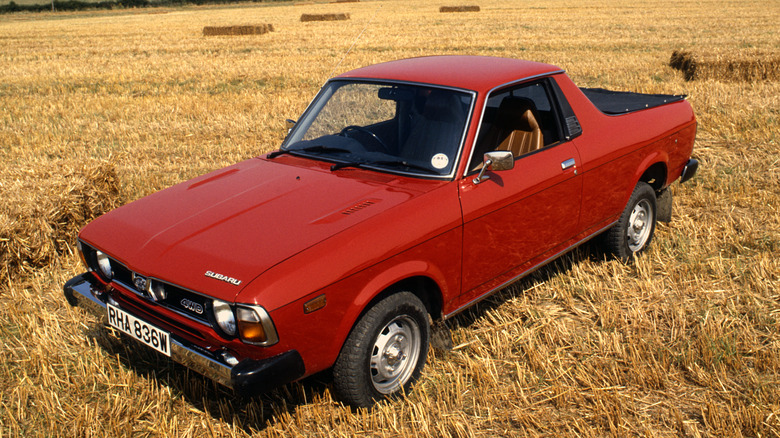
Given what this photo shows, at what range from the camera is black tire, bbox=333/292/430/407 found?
302 centimetres

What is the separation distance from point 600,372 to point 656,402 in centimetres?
33

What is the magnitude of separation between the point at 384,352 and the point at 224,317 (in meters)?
0.84

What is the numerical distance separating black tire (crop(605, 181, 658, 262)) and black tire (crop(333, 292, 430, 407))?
6.81 ft

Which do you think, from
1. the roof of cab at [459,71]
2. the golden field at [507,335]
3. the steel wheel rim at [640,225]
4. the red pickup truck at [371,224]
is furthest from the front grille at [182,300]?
the steel wheel rim at [640,225]

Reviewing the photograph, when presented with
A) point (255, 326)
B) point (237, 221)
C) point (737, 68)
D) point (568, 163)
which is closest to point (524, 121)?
point (568, 163)

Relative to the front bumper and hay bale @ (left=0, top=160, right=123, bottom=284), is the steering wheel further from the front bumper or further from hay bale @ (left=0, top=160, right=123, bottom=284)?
hay bale @ (left=0, top=160, right=123, bottom=284)

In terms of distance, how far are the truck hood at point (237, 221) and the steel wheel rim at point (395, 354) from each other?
0.59m

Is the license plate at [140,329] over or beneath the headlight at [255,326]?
beneath

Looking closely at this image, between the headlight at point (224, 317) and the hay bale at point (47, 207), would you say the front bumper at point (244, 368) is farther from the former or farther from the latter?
the hay bale at point (47, 207)

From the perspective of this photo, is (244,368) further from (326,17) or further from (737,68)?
(326,17)

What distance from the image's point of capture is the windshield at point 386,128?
3.64m

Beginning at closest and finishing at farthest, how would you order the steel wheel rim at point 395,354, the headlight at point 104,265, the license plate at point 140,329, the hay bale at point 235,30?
the license plate at point 140,329
the steel wheel rim at point 395,354
the headlight at point 104,265
the hay bale at point 235,30

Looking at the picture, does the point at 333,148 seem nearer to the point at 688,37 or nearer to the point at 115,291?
the point at 115,291

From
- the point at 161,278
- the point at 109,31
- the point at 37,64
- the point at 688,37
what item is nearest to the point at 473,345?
the point at 161,278
